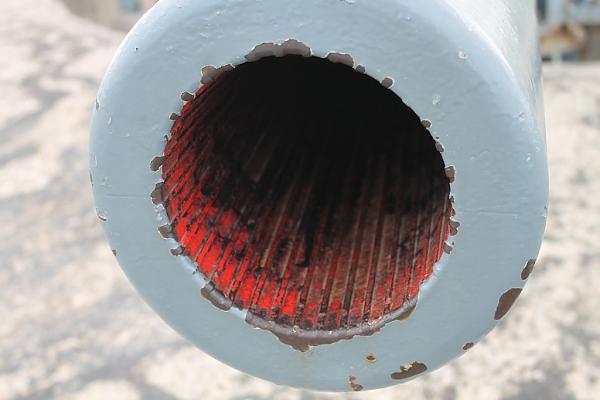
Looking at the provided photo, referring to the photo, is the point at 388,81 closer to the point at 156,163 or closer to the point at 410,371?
the point at 156,163

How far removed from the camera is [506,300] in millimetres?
796

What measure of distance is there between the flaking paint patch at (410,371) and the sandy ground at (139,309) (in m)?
0.85

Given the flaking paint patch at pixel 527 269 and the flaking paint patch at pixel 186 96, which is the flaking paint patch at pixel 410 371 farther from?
the flaking paint patch at pixel 186 96

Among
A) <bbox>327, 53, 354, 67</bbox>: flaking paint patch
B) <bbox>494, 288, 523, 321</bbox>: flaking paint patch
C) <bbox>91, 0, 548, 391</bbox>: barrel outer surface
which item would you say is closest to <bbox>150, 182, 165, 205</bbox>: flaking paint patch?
<bbox>91, 0, 548, 391</bbox>: barrel outer surface

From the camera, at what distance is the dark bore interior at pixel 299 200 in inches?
34.2

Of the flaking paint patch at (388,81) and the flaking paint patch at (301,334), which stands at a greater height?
the flaking paint patch at (388,81)

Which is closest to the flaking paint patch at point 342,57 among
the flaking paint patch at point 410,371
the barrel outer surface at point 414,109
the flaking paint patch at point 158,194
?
the barrel outer surface at point 414,109

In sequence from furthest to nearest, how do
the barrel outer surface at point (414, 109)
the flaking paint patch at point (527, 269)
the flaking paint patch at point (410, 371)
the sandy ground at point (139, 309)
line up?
the sandy ground at point (139, 309)
the flaking paint patch at point (410, 371)
the flaking paint patch at point (527, 269)
the barrel outer surface at point (414, 109)

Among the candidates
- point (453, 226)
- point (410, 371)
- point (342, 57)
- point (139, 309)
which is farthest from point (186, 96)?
point (139, 309)

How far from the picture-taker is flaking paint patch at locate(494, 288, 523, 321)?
0.79 m

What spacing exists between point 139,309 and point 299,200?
1.08 m

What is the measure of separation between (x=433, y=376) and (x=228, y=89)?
959 millimetres

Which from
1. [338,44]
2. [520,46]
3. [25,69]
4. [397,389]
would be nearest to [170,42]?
[338,44]

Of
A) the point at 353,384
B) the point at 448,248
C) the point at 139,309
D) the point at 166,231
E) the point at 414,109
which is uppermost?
the point at 414,109
